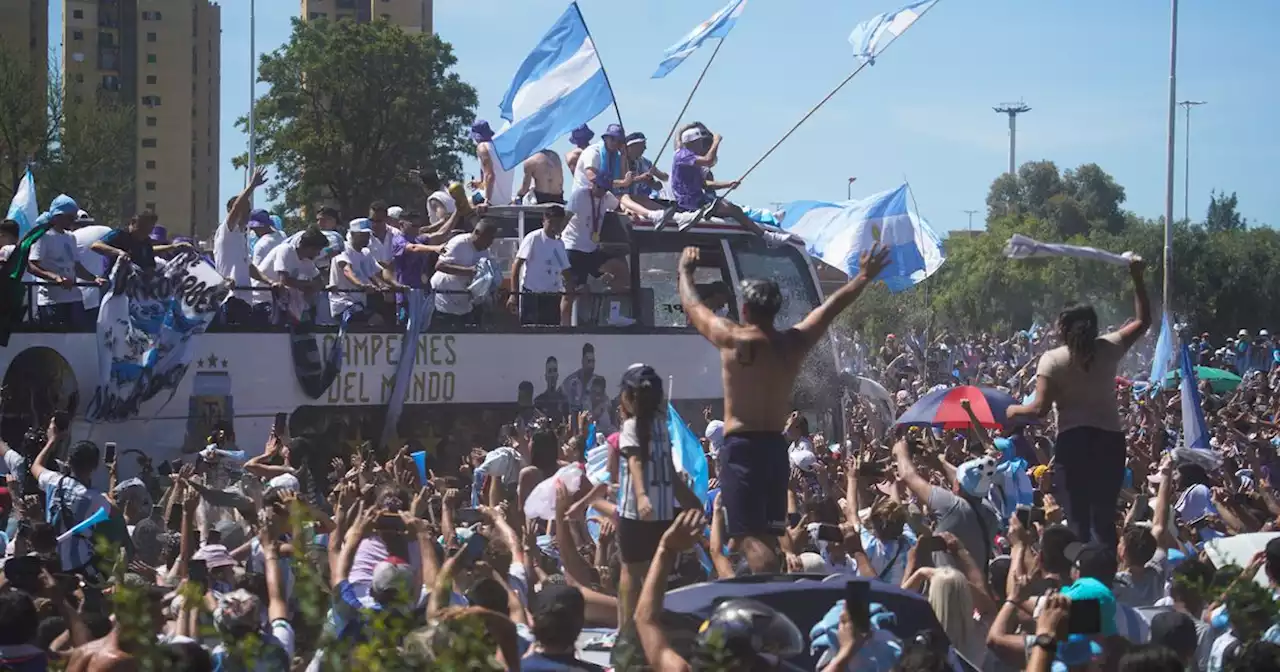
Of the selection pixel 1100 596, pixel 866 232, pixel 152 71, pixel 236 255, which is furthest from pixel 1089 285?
pixel 152 71

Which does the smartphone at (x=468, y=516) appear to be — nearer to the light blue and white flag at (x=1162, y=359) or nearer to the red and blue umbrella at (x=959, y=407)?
the red and blue umbrella at (x=959, y=407)

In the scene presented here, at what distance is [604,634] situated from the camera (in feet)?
19.7

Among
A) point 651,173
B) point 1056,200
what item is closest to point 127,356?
point 651,173

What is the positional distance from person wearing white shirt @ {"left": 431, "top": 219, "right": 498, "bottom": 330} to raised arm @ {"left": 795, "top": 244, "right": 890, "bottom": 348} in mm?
8589

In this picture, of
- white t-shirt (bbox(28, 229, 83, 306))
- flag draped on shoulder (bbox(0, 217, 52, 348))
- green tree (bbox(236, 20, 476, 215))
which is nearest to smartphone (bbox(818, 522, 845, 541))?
flag draped on shoulder (bbox(0, 217, 52, 348))

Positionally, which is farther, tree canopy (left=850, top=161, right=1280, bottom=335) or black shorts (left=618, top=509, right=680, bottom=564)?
tree canopy (left=850, top=161, right=1280, bottom=335)

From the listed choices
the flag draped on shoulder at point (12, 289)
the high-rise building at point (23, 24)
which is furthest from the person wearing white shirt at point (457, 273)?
the high-rise building at point (23, 24)

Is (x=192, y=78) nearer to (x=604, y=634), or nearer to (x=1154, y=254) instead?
(x=1154, y=254)

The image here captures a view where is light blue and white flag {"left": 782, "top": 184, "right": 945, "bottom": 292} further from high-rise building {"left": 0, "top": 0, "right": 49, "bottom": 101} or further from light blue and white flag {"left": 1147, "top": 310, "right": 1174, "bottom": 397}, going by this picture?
high-rise building {"left": 0, "top": 0, "right": 49, "bottom": 101}

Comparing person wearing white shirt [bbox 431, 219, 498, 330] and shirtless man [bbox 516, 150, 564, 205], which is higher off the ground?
shirtless man [bbox 516, 150, 564, 205]

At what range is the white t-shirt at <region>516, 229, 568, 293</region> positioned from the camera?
50.9 ft

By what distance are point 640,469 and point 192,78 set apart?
93.3 meters

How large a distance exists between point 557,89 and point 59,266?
600 cm

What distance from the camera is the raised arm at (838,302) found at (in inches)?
256
